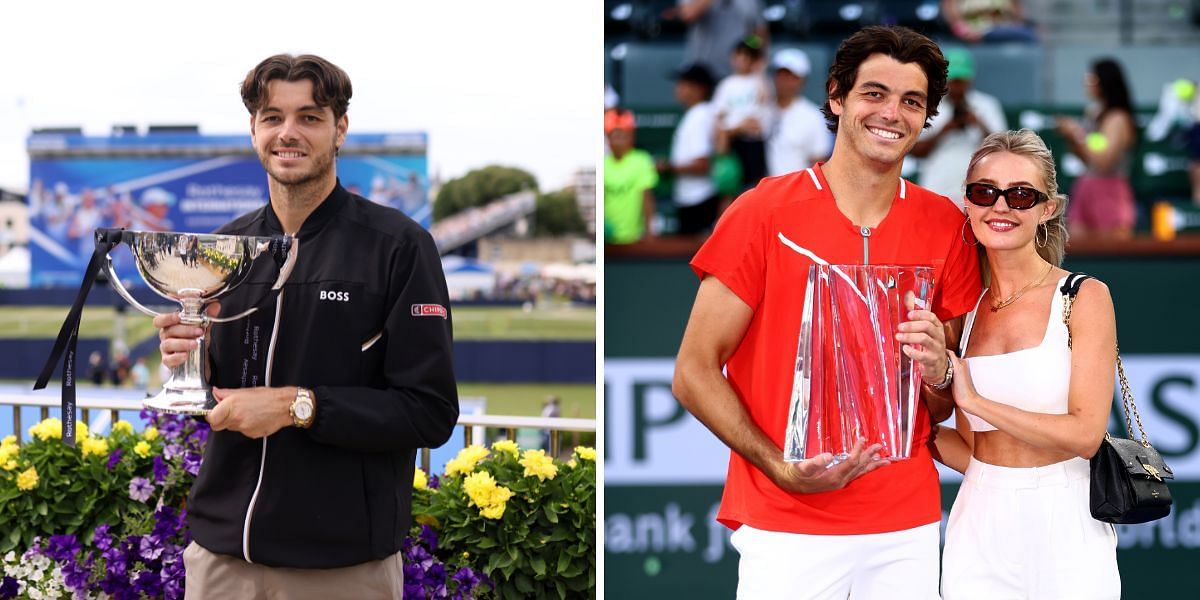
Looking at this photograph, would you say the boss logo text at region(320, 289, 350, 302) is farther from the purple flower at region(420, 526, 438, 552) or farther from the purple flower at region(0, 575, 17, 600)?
the purple flower at region(0, 575, 17, 600)

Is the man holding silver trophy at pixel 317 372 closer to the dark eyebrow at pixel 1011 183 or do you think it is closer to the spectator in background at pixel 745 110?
the dark eyebrow at pixel 1011 183

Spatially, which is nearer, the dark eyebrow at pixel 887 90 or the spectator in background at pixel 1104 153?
the dark eyebrow at pixel 887 90

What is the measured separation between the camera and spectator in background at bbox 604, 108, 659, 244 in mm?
4469

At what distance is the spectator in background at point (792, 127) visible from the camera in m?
4.79

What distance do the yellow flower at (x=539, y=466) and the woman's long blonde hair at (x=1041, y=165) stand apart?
4.85ft

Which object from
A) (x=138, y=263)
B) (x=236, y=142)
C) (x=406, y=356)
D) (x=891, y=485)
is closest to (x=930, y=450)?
(x=891, y=485)

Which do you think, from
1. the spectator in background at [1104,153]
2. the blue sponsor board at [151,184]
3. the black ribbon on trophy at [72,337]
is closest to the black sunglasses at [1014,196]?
the black ribbon on trophy at [72,337]

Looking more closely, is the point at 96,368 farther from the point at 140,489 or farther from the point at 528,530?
the point at 528,530

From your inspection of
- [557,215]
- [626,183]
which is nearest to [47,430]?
[626,183]

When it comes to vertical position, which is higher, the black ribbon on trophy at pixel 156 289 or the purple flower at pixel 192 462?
the black ribbon on trophy at pixel 156 289

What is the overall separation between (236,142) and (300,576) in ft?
33.3

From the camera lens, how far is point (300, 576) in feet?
6.48

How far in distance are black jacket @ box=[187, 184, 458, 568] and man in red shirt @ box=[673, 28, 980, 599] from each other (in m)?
0.45

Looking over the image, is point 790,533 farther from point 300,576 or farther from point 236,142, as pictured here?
point 236,142
